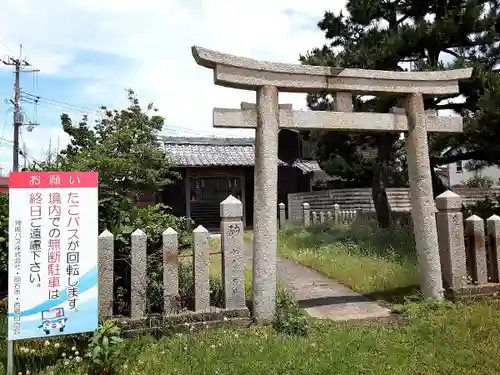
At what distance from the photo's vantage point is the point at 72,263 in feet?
12.5

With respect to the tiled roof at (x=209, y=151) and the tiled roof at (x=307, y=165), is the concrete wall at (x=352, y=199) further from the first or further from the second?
the tiled roof at (x=209, y=151)

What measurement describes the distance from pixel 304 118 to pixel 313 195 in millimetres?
12082

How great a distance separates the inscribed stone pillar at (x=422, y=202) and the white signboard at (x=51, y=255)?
4.20m

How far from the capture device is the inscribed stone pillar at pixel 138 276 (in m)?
4.45

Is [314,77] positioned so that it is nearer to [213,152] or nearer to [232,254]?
[232,254]

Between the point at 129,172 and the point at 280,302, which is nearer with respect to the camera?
the point at 280,302

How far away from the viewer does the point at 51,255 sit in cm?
372

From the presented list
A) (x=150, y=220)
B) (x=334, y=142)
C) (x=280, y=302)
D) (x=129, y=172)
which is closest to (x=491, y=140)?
(x=334, y=142)

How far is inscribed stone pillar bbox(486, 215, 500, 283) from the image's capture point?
597 centimetres

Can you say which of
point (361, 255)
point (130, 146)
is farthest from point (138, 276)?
point (130, 146)

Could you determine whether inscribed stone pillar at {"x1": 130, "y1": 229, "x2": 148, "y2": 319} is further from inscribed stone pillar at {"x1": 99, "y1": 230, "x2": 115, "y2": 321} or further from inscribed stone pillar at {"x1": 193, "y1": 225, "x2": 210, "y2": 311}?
inscribed stone pillar at {"x1": 193, "y1": 225, "x2": 210, "y2": 311}

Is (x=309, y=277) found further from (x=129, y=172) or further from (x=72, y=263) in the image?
(x=129, y=172)

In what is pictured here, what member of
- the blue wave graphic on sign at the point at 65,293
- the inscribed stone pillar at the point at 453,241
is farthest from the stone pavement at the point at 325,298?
the blue wave graphic on sign at the point at 65,293

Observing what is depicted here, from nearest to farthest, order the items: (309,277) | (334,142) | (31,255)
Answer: (31,255), (309,277), (334,142)
